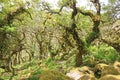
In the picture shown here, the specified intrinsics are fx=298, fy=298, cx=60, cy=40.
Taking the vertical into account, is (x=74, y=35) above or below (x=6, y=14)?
below

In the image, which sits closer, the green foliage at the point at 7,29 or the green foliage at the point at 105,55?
the green foliage at the point at 7,29

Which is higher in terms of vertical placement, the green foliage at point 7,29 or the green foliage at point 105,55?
the green foliage at point 7,29

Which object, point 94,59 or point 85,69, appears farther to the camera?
point 94,59

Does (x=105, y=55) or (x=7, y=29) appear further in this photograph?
(x=105, y=55)

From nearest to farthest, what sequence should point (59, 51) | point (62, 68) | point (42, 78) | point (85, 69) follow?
1. point (42, 78)
2. point (85, 69)
3. point (62, 68)
4. point (59, 51)

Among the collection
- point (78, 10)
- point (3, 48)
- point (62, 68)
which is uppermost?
point (78, 10)

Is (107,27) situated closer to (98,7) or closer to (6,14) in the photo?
(98,7)

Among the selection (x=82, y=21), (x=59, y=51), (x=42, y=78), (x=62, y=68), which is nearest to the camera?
(x=42, y=78)

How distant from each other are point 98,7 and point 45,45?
19.2 m

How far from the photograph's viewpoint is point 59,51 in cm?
2920

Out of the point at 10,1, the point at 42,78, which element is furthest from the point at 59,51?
the point at 42,78

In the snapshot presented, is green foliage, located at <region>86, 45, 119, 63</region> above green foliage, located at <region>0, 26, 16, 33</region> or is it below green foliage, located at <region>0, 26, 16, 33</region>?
below

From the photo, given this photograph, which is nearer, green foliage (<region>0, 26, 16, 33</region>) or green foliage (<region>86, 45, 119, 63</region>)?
green foliage (<region>0, 26, 16, 33</region>)

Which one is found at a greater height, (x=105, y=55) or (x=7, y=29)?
(x=7, y=29)
